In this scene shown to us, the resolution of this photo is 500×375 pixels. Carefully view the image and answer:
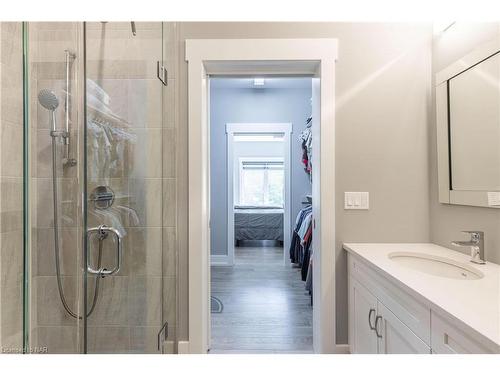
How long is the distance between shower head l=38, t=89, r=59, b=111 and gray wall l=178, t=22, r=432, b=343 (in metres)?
0.72

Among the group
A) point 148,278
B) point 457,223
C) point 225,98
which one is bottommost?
point 148,278

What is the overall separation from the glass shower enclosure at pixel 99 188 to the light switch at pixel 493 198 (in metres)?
1.71

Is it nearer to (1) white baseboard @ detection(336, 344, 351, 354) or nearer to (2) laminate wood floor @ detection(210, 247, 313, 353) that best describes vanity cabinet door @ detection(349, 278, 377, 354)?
(1) white baseboard @ detection(336, 344, 351, 354)

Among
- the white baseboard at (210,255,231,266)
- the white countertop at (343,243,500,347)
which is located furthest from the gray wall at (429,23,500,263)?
the white baseboard at (210,255,231,266)

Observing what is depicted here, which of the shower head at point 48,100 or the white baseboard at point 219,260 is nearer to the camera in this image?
the shower head at point 48,100

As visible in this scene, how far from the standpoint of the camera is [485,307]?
834 mm

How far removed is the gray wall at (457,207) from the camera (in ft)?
4.47

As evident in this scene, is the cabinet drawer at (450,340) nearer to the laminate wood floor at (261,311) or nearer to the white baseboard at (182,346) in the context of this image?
the laminate wood floor at (261,311)

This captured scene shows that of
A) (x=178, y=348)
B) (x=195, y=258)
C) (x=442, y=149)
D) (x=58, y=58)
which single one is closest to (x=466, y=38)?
(x=442, y=149)

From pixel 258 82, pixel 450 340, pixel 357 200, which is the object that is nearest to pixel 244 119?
pixel 258 82

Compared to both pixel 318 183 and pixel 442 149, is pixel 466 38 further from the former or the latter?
pixel 318 183

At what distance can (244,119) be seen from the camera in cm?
441

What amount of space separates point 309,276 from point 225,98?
2.88 m

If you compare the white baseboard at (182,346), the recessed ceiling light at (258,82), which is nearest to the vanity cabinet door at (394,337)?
the white baseboard at (182,346)
